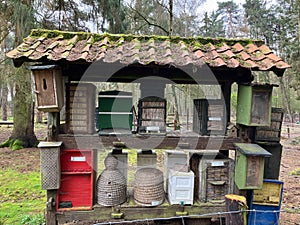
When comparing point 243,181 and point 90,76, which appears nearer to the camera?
point 243,181

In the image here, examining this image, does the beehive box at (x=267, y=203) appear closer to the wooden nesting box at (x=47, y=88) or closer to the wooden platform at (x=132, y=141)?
the wooden platform at (x=132, y=141)

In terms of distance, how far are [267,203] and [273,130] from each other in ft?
2.95

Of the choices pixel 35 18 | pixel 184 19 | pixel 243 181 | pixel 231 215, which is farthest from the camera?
pixel 184 19

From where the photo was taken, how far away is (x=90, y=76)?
281cm

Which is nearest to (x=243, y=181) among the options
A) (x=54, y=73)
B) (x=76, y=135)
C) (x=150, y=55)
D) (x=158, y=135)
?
(x=158, y=135)

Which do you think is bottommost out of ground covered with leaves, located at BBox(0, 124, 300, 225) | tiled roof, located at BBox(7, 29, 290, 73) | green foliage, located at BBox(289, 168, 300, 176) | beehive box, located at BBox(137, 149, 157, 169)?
green foliage, located at BBox(289, 168, 300, 176)

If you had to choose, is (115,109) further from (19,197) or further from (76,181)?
Result: (19,197)

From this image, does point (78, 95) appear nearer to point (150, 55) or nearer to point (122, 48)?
point (122, 48)

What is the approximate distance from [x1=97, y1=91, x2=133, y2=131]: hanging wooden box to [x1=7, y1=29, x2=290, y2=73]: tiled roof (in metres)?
0.46

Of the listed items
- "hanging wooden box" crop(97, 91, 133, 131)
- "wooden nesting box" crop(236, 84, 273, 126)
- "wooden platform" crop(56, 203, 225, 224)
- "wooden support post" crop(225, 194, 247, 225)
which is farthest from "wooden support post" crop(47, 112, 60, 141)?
"wooden nesting box" crop(236, 84, 273, 126)

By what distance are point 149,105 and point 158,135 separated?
1.15ft

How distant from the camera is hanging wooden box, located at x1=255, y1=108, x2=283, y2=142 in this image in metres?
3.00

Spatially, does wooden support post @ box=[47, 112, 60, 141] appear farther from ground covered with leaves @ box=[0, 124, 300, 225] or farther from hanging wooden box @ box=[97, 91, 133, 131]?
ground covered with leaves @ box=[0, 124, 300, 225]

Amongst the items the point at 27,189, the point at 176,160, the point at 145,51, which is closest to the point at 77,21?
the point at 27,189
